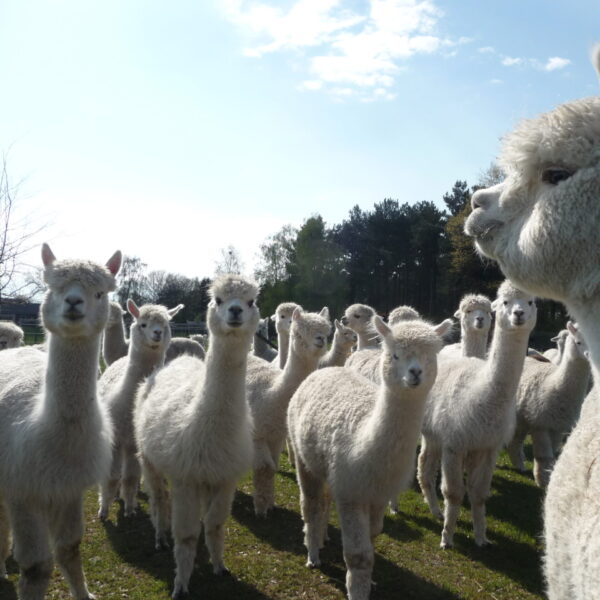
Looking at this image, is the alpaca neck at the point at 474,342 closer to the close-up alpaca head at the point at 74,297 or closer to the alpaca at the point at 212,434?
the alpaca at the point at 212,434

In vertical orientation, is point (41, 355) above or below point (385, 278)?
below

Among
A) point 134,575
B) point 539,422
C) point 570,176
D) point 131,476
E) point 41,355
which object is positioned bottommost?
point 134,575

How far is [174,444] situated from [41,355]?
1.79 meters

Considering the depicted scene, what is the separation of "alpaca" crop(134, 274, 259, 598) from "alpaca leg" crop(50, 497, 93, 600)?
2.41ft

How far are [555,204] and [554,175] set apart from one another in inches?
3.8

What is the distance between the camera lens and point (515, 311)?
5.63m

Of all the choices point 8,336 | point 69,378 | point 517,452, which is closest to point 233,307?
point 69,378

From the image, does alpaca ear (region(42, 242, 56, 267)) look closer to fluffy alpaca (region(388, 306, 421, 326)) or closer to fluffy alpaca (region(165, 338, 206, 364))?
fluffy alpaca (region(388, 306, 421, 326))

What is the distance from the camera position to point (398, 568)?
502 cm

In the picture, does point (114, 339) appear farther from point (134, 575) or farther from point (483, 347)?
point (483, 347)

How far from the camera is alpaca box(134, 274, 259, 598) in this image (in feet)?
14.5

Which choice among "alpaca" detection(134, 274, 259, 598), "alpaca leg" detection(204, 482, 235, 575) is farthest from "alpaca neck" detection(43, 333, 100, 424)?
"alpaca leg" detection(204, 482, 235, 575)

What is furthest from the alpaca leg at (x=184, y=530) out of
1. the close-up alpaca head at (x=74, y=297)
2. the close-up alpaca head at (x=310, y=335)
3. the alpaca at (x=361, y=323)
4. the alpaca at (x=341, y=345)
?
the alpaca at (x=361, y=323)

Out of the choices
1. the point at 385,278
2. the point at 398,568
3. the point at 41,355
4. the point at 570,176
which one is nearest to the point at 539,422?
the point at 398,568
